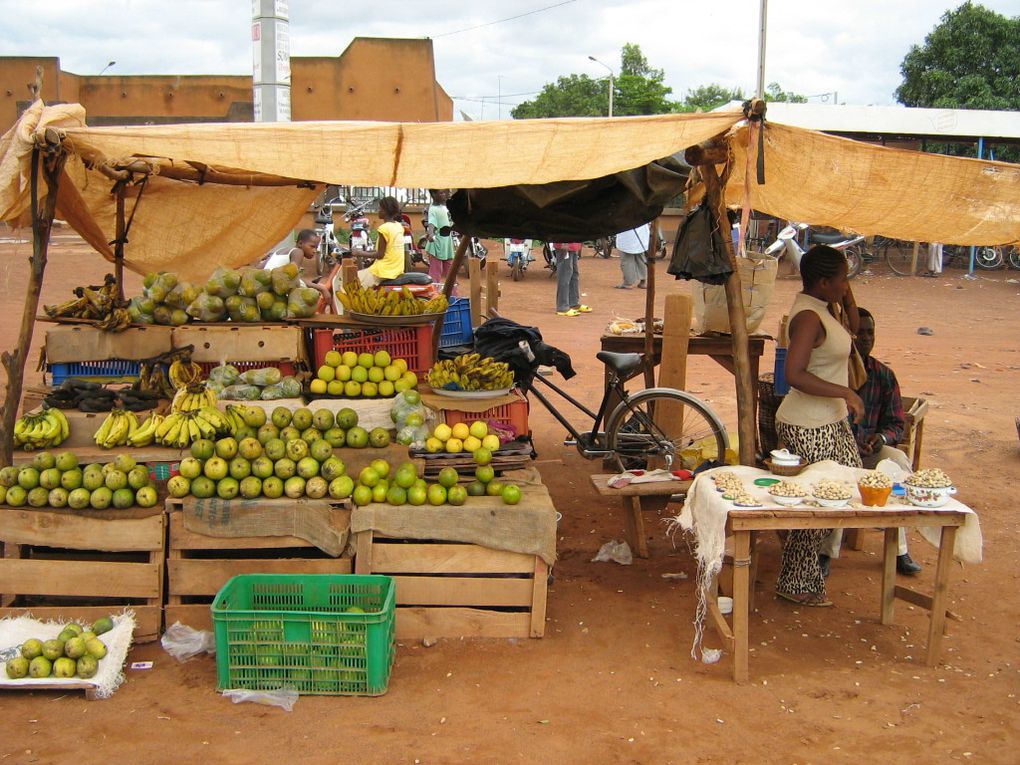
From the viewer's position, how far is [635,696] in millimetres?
4172

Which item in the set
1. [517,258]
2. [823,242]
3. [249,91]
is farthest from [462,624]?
[249,91]

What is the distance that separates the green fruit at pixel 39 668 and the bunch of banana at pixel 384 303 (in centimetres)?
275

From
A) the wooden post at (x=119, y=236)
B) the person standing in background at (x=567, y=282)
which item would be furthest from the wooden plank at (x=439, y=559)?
the person standing in background at (x=567, y=282)

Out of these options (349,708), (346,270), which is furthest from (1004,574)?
(346,270)

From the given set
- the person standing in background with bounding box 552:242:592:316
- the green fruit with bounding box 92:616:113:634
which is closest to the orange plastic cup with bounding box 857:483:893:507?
the green fruit with bounding box 92:616:113:634

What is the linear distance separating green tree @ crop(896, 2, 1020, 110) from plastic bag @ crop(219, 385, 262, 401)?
25.1 meters

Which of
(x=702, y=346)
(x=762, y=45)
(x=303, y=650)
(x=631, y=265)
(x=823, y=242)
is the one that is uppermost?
(x=762, y=45)

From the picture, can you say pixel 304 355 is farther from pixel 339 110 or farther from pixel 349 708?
pixel 339 110

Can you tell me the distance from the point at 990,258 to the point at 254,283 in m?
21.1

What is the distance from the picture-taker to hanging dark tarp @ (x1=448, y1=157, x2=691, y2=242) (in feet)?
17.4

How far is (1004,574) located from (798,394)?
6.62ft

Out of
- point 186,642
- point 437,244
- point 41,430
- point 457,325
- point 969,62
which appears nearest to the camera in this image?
point 186,642

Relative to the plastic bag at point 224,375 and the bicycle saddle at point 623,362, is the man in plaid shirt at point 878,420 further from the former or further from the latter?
the plastic bag at point 224,375

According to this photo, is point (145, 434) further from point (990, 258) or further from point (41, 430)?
point (990, 258)
